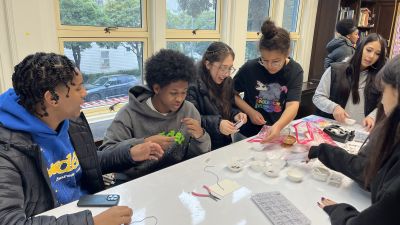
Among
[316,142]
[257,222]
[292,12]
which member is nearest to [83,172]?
[257,222]

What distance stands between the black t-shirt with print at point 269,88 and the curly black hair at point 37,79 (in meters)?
1.34

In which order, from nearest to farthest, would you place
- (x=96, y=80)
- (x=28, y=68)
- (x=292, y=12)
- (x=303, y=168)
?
1. (x=28, y=68)
2. (x=303, y=168)
3. (x=96, y=80)
4. (x=292, y=12)

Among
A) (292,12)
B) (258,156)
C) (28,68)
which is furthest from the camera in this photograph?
(292,12)

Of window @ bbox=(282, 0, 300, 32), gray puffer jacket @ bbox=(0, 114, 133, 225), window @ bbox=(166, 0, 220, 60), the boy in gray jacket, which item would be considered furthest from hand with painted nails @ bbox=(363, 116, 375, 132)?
window @ bbox=(282, 0, 300, 32)

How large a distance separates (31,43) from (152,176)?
1294mm

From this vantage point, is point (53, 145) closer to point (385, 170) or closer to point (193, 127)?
point (193, 127)

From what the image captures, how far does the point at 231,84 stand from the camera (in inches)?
78.8

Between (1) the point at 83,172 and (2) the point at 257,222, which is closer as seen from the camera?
(2) the point at 257,222

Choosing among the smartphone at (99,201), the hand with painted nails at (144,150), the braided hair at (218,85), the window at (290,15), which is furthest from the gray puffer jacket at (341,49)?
the smartphone at (99,201)

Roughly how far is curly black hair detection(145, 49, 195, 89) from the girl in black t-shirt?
601mm

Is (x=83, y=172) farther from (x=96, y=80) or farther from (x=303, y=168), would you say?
(x=96, y=80)

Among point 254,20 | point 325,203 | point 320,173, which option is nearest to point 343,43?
point 254,20

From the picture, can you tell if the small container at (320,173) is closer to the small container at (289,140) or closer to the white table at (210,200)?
the white table at (210,200)

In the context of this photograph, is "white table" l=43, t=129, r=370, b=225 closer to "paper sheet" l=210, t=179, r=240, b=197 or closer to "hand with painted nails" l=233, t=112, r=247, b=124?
"paper sheet" l=210, t=179, r=240, b=197
